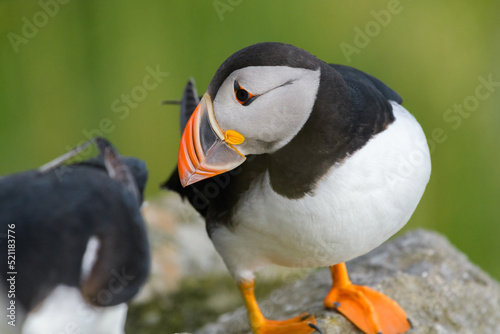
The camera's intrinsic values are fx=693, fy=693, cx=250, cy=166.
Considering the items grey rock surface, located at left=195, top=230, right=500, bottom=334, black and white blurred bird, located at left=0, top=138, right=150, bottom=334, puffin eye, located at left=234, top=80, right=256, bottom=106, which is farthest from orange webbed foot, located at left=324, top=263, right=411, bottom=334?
puffin eye, located at left=234, top=80, right=256, bottom=106

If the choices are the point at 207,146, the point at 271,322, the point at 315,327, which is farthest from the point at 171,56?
the point at 207,146

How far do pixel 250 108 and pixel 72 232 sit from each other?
652 millimetres

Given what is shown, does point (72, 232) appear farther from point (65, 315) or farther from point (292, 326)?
point (292, 326)

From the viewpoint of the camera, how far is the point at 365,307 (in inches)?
81.2

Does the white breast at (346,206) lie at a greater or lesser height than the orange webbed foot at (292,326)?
greater

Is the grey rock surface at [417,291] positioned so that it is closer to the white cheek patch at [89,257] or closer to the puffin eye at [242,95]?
the white cheek patch at [89,257]

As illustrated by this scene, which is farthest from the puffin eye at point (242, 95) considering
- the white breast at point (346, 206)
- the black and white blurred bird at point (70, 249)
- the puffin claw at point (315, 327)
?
the puffin claw at point (315, 327)

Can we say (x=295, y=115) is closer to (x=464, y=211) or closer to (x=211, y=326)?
(x=211, y=326)

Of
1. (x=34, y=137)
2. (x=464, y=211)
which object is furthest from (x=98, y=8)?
(x=464, y=211)

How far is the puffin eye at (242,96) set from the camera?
143cm

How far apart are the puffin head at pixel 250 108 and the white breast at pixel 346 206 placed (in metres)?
0.17

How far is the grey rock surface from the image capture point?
7.26 ft

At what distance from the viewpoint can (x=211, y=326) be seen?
Result: 8.20 ft

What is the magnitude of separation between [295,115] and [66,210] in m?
0.74
